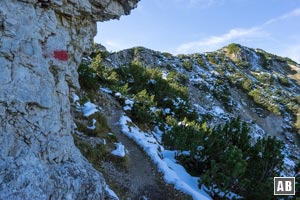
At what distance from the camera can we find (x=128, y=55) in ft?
161

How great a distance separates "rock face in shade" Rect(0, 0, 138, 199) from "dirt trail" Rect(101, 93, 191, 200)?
10.3 feet

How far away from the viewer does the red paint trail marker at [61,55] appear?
26.1ft

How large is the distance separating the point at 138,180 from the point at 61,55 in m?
6.38

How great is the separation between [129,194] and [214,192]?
13.7ft

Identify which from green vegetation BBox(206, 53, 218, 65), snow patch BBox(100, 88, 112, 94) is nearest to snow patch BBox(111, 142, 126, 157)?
snow patch BBox(100, 88, 112, 94)

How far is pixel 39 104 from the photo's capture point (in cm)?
711

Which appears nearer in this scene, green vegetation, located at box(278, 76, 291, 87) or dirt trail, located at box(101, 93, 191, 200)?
dirt trail, located at box(101, 93, 191, 200)

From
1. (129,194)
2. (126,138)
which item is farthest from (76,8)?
(126,138)

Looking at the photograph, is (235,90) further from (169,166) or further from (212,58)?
(169,166)

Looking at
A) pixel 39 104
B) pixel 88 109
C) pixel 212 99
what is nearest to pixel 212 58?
pixel 212 99

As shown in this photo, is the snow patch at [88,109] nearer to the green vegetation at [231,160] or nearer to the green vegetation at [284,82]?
the green vegetation at [231,160]

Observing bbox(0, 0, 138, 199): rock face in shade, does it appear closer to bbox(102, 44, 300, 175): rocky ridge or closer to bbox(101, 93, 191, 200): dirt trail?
bbox(101, 93, 191, 200): dirt trail

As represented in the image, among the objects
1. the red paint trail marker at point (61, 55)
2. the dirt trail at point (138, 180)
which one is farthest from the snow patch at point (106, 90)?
the red paint trail marker at point (61, 55)

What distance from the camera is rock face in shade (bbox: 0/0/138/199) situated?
21.1 ft
